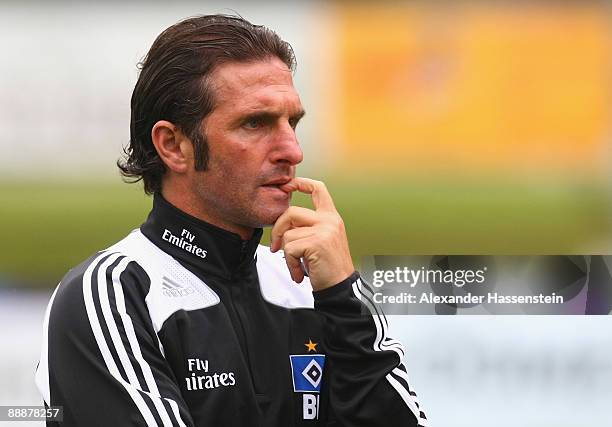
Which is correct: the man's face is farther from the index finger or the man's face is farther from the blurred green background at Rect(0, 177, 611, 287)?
the blurred green background at Rect(0, 177, 611, 287)

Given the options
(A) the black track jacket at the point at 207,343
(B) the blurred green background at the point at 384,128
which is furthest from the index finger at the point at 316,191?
(B) the blurred green background at the point at 384,128

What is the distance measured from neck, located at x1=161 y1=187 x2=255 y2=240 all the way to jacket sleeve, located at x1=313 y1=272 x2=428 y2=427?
17 cm

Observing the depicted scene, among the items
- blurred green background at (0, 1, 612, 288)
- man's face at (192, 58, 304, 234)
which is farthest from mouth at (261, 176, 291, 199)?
blurred green background at (0, 1, 612, 288)

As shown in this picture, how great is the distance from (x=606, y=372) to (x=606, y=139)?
76cm

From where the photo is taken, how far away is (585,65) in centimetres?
310

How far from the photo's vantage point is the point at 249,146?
1.53m

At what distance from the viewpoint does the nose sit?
60.1 inches

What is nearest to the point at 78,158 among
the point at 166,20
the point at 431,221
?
the point at 166,20

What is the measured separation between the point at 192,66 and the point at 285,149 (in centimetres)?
21

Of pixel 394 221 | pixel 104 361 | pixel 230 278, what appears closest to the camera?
pixel 104 361

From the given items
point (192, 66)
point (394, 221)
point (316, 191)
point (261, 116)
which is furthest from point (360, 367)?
point (394, 221)

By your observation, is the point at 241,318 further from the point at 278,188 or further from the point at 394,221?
the point at 394,221

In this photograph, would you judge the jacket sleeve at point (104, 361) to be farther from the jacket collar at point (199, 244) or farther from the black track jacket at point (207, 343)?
the jacket collar at point (199, 244)

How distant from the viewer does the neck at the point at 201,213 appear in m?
1.57
